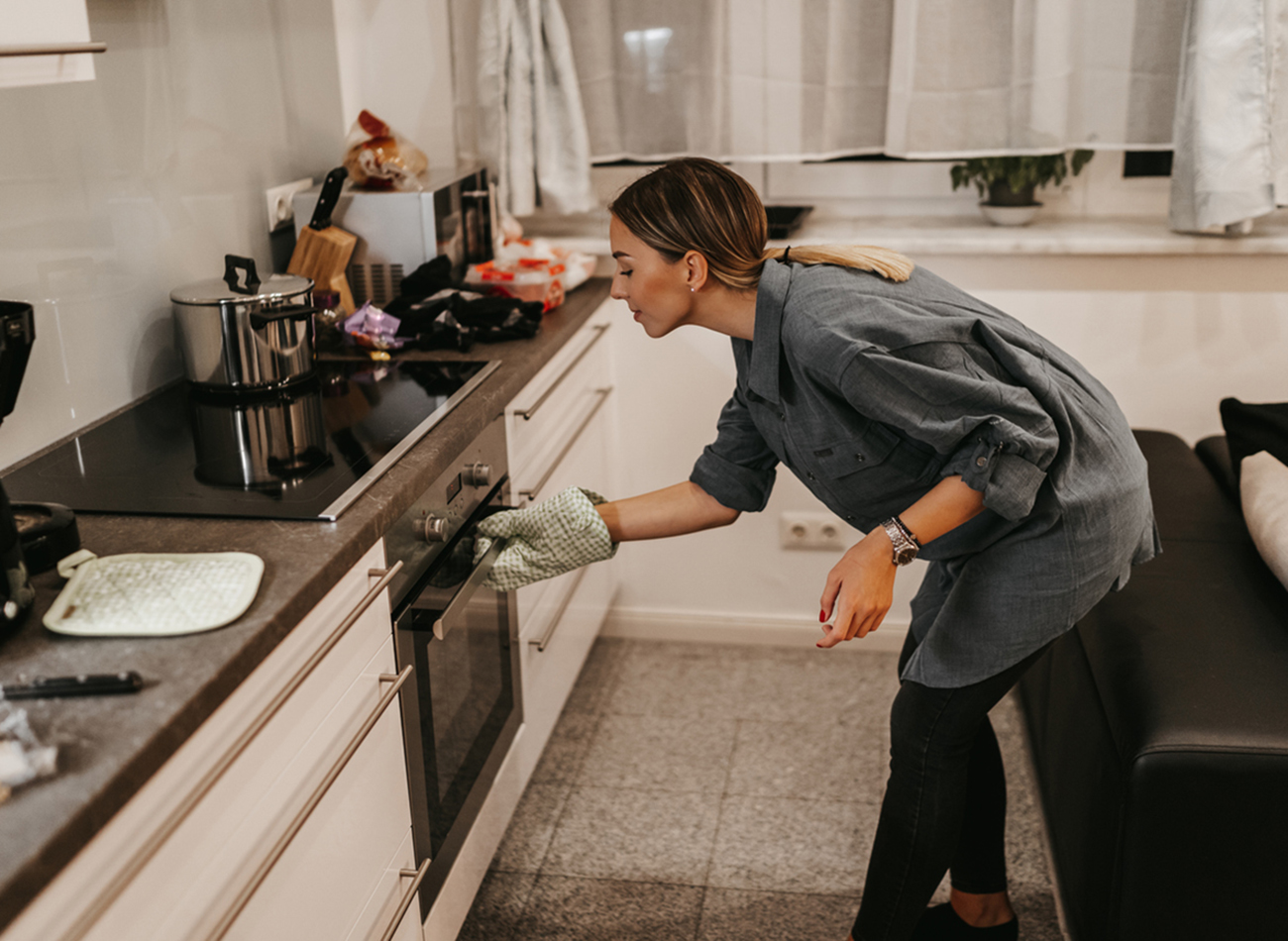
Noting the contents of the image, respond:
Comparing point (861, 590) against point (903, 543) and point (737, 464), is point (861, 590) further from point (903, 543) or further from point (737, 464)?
point (737, 464)

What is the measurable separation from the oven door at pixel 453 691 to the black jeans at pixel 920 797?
60cm

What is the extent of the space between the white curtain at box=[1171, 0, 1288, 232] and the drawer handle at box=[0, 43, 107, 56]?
1936 mm

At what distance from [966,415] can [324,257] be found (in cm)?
128

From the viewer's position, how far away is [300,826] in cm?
107

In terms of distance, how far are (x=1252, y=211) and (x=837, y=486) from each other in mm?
1319

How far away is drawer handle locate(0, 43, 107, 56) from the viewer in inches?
40.3

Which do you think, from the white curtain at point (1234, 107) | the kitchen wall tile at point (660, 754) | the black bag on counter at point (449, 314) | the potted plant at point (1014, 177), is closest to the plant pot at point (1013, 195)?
the potted plant at point (1014, 177)

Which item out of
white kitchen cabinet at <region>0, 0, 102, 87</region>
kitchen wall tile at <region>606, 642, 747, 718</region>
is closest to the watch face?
white kitchen cabinet at <region>0, 0, 102, 87</region>

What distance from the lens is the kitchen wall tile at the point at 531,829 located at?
1.98 m

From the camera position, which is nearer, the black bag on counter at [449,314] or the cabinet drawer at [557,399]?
the cabinet drawer at [557,399]

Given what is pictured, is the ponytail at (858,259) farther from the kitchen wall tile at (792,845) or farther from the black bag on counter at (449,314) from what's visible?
the kitchen wall tile at (792,845)

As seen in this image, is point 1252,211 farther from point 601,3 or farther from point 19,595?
point 19,595

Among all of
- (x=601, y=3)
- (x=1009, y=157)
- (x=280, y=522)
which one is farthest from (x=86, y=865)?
(x=1009, y=157)

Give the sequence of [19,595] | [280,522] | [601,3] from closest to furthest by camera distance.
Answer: [19,595]
[280,522]
[601,3]
